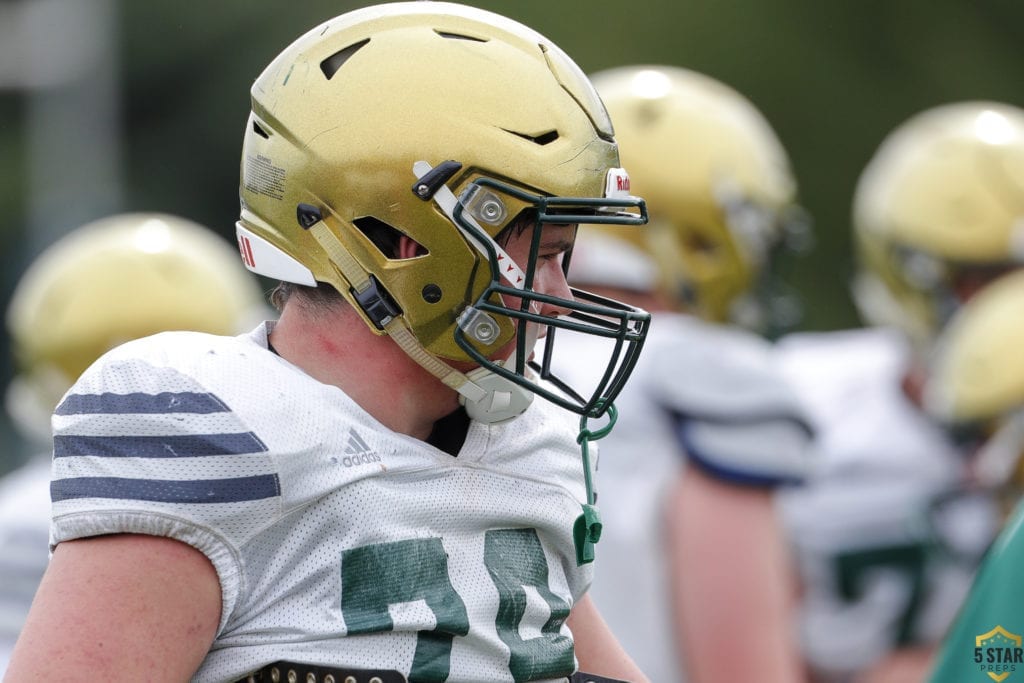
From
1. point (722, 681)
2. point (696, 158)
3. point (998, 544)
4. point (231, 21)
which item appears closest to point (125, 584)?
point (998, 544)

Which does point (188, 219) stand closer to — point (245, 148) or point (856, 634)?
point (856, 634)

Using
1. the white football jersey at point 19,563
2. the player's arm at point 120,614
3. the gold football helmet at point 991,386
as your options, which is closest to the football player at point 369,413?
the player's arm at point 120,614

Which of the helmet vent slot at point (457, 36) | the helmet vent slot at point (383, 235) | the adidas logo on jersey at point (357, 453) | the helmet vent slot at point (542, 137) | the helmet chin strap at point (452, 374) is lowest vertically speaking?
the adidas logo on jersey at point (357, 453)

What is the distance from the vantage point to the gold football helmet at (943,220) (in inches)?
220

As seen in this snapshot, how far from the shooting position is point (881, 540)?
16.2 feet

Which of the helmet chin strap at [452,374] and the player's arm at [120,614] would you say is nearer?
the player's arm at [120,614]

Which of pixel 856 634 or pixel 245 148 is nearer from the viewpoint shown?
pixel 245 148

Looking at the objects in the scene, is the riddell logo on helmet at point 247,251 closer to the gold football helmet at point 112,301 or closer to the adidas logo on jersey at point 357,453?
the adidas logo on jersey at point 357,453

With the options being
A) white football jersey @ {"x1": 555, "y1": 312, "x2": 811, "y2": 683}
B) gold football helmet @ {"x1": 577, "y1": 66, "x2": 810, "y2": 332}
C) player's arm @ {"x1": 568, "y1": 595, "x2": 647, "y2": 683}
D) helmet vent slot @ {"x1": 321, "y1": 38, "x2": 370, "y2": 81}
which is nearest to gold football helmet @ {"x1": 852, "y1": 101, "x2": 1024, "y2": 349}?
gold football helmet @ {"x1": 577, "y1": 66, "x2": 810, "y2": 332}

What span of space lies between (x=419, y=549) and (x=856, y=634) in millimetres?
3132

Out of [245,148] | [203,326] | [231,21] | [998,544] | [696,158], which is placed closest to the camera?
[245,148]

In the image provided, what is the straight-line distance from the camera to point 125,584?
1824 mm

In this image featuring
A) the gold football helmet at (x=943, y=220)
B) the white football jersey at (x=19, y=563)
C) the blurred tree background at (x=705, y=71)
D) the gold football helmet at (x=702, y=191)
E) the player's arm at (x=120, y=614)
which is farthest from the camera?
the blurred tree background at (x=705, y=71)

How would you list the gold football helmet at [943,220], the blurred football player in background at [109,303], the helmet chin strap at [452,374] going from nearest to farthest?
the helmet chin strap at [452,374] → the blurred football player in background at [109,303] → the gold football helmet at [943,220]
